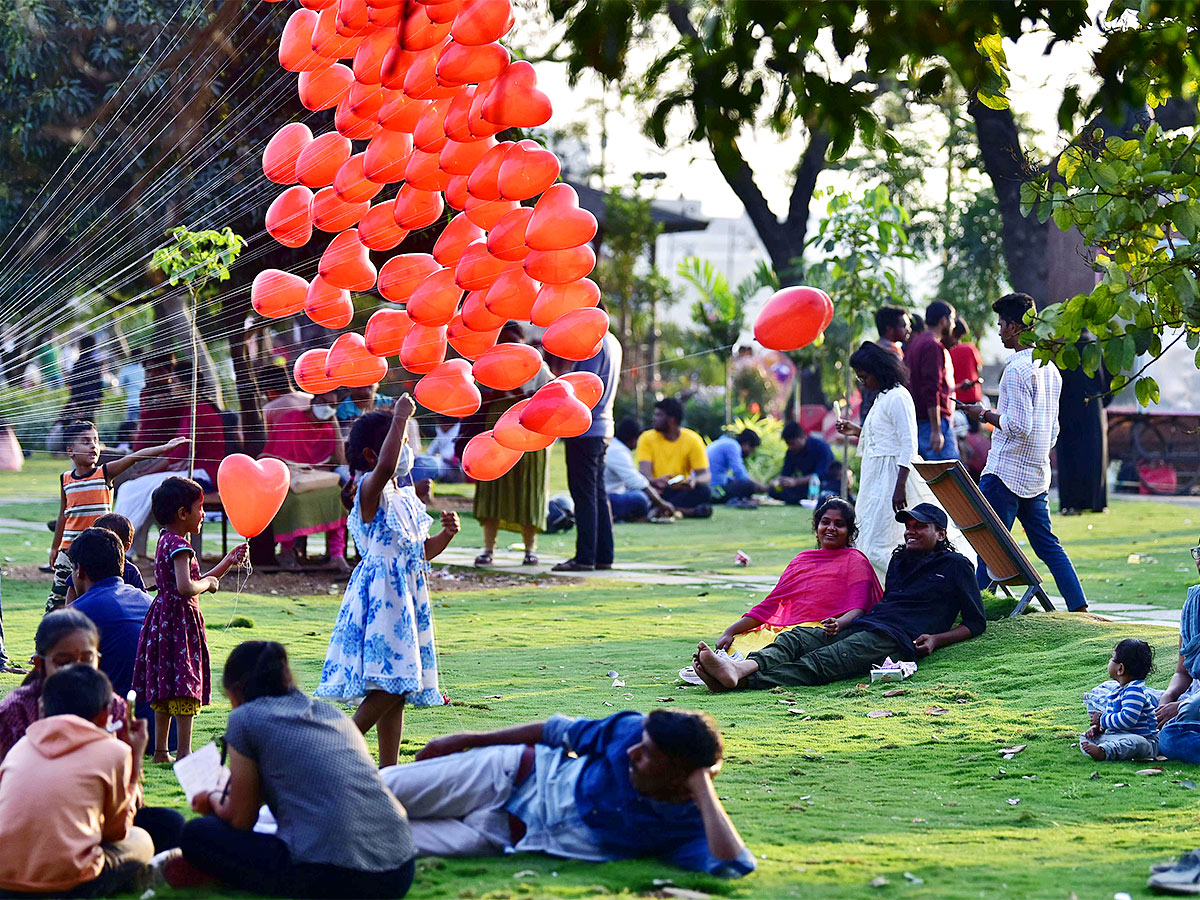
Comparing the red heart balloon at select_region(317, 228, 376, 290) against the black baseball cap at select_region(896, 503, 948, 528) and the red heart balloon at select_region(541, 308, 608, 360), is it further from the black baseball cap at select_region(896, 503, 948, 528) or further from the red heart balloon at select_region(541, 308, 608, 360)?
the black baseball cap at select_region(896, 503, 948, 528)

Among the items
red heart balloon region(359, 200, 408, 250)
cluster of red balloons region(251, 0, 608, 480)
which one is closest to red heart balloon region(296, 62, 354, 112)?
cluster of red balloons region(251, 0, 608, 480)

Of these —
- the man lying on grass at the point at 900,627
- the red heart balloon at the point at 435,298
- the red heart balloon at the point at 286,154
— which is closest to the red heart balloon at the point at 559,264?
the red heart balloon at the point at 435,298

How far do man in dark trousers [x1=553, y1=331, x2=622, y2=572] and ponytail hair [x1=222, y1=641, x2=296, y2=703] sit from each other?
7401mm

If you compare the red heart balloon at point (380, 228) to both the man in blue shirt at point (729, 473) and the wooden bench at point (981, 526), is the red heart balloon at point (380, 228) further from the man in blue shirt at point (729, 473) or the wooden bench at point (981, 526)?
the man in blue shirt at point (729, 473)

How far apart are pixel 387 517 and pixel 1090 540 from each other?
11.5 meters

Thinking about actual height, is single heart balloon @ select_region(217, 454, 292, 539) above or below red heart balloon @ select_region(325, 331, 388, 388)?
below

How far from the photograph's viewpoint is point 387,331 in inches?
282

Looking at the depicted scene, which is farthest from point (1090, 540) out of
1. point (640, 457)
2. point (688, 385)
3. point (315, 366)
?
point (688, 385)

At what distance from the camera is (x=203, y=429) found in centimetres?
1131

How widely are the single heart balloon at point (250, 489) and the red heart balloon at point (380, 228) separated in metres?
1.25

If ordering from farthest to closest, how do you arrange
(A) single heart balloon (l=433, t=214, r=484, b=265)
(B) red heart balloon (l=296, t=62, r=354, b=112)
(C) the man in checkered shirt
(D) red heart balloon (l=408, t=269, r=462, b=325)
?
(C) the man in checkered shirt → (B) red heart balloon (l=296, t=62, r=354, b=112) → (A) single heart balloon (l=433, t=214, r=484, b=265) → (D) red heart balloon (l=408, t=269, r=462, b=325)

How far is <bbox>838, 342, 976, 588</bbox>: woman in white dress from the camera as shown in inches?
341

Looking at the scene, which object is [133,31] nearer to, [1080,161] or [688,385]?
[1080,161]

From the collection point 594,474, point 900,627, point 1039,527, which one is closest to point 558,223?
point 900,627
